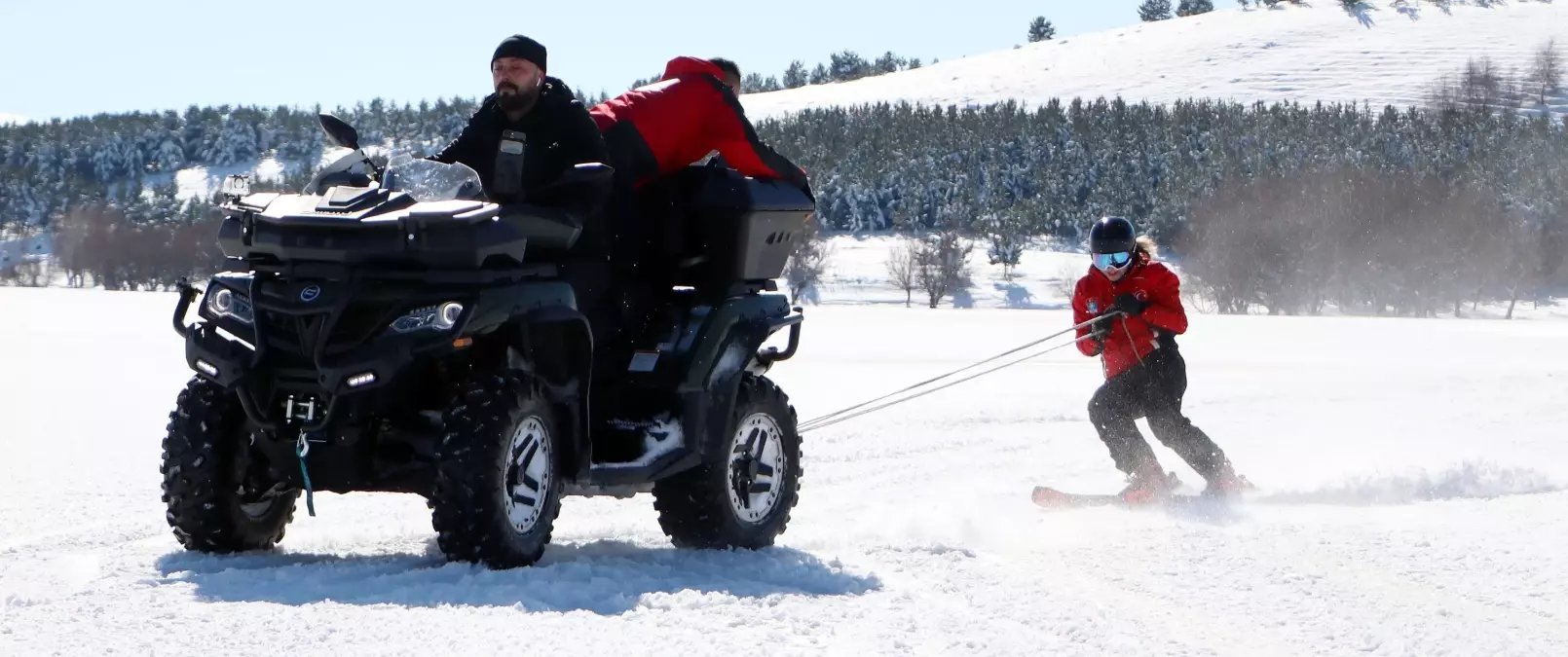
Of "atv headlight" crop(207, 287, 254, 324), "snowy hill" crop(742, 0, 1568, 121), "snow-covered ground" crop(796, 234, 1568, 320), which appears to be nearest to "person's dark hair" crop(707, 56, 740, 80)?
"atv headlight" crop(207, 287, 254, 324)

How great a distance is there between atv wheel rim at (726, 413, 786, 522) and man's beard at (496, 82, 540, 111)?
158 centimetres

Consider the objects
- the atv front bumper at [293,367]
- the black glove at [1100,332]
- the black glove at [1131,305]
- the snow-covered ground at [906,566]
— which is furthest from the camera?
the black glove at [1100,332]

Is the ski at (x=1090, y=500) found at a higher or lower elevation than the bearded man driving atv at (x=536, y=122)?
lower

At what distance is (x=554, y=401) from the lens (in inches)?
237

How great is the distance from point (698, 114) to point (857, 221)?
14036 cm

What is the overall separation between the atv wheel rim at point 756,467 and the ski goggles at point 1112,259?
335cm

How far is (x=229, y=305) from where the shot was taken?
5707 mm

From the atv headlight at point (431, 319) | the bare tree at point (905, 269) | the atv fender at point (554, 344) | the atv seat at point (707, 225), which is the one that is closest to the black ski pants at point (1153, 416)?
the atv seat at point (707, 225)

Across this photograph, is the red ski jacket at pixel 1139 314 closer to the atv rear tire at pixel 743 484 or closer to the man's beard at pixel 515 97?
the atv rear tire at pixel 743 484

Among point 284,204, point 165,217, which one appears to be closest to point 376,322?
point 284,204

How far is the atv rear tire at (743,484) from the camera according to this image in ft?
22.7

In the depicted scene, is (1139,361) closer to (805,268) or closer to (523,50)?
(523,50)

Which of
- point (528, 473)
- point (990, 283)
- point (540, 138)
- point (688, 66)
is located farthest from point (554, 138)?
point (990, 283)

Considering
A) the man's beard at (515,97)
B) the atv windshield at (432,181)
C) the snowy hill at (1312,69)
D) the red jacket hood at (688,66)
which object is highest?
the red jacket hood at (688,66)
